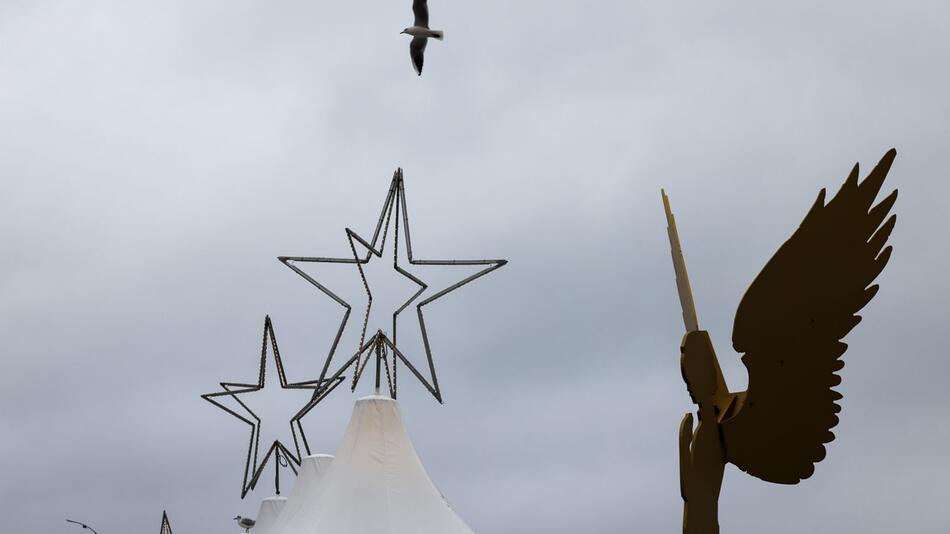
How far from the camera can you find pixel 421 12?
10.6 meters

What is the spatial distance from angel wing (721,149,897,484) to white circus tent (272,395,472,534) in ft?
24.0

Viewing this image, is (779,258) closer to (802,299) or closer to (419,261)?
(802,299)

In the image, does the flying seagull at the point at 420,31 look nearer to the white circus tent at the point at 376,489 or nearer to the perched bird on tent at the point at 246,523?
the white circus tent at the point at 376,489

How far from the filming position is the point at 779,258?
8.30m

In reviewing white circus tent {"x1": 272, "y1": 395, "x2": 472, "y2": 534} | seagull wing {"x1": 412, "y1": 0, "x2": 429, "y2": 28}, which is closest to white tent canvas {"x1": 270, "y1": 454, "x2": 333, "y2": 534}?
white circus tent {"x1": 272, "y1": 395, "x2": 472, "y2": 534}

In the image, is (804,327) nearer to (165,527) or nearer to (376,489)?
(376,489)

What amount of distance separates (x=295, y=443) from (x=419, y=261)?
5.27 metres

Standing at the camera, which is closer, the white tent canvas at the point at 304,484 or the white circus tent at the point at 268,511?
the white tent canvas at the point at 304,484

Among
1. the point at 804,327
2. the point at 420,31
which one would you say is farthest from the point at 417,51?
the point at 804,327

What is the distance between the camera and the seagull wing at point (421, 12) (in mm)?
10531

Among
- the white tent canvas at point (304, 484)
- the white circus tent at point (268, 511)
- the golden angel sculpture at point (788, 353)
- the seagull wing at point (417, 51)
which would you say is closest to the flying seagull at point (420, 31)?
the seagull wing at point (417, 51)

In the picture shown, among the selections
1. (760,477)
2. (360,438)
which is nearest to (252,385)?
(360,438)

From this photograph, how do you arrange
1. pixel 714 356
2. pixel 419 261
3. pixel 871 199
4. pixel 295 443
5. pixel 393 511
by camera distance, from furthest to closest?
pixel 295 443
pixel 419 261
pixel 393 511
pixel 714 356
pixel 871 199

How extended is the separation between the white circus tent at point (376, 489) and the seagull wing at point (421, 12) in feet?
23.1
